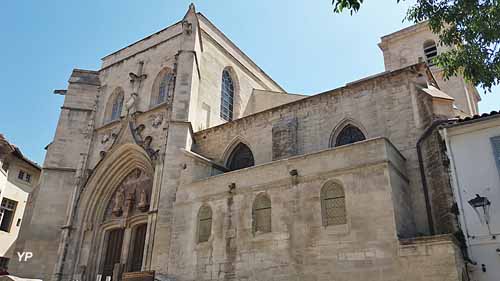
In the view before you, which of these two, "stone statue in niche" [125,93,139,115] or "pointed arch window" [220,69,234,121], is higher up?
"pointed arch window" [220,69,234,121]

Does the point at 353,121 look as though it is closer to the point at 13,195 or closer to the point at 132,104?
the point at 132,104

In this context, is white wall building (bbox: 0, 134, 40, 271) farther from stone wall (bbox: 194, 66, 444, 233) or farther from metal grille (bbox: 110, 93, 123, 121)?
stone wall (bbox: 194, 66, 444, 233)

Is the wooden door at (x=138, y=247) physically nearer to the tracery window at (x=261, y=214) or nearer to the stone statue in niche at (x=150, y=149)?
the stone statue in niche at (x=150, y=149)

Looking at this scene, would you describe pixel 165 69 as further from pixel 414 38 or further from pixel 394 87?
pixel 414 38

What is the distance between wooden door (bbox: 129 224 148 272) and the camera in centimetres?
1544

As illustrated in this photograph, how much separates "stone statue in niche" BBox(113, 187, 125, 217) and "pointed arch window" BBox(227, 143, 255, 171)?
196 inches

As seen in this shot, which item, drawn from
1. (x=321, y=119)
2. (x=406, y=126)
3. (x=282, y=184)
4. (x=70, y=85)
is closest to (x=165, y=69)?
(x=70, y=85)

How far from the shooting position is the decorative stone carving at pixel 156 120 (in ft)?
55.8

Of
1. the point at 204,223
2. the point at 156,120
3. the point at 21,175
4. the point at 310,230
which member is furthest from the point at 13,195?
the point at 310,230

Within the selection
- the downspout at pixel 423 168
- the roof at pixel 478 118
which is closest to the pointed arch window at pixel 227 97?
the downspout at pixel 423 168

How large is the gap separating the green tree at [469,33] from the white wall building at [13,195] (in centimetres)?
2215

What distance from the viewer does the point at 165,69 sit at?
19047 mm

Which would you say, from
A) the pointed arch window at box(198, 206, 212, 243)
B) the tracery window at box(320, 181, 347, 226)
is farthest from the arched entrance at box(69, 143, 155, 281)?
the tracery window at box(320, 181, 347, 226)

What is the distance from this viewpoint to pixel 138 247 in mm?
16062
